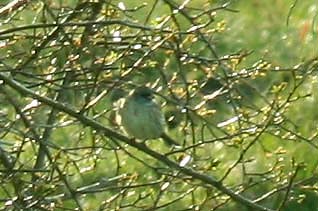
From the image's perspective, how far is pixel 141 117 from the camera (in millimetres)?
6000

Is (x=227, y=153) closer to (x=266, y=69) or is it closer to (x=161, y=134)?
(x=161, y=134)

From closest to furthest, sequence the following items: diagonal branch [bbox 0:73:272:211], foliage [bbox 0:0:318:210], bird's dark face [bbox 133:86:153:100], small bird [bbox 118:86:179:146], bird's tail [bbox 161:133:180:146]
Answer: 1. diagonal branch [bbox 0:73:272:211]
2. foliage [bbox 0:0:318:210]
3. bird's dark face [bbox 133:86:153:100]
4. small bird [bbox 118:86:179:146]
5. bird's tail [bbox 161:133:180:146]

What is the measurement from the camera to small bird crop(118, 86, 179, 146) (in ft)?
19.3

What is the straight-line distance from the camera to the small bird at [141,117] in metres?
5.89

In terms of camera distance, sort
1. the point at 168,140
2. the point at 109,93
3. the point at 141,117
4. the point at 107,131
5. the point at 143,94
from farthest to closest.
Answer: the point at 168,140
the point at 141,117
the point at 143,94
the point at 109,93
the point at 107,131

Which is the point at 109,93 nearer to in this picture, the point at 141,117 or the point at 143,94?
the point at 143,94

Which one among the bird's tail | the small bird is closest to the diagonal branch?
the small bird

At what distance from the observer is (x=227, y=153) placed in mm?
7004

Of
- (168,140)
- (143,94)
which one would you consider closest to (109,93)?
(143,94)

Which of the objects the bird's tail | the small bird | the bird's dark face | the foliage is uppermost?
the foliage

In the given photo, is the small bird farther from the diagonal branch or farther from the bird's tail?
the diagonal branch

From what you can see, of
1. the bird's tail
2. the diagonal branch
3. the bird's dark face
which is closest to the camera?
the diagonal branch

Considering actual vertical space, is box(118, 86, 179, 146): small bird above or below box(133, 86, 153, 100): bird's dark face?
below

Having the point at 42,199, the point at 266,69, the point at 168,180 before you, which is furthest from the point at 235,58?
the point at 42,199
